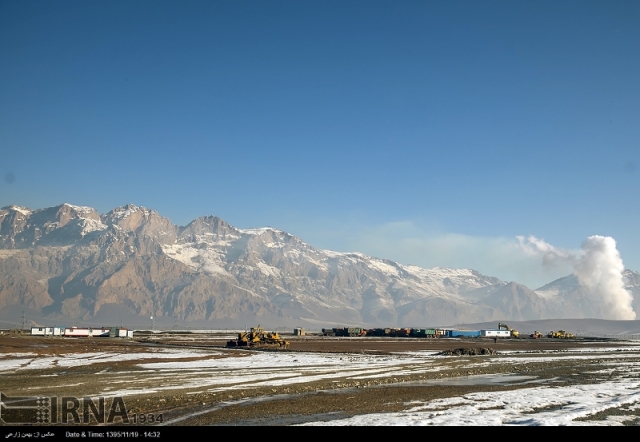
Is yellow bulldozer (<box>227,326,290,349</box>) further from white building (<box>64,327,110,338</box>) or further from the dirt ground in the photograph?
white building (<box>64,327,110,338</box>)

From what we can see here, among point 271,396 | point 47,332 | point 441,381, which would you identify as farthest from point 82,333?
point 271,396

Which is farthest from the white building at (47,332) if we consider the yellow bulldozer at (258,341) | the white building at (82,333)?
the yellow bulldozer at (258,341)

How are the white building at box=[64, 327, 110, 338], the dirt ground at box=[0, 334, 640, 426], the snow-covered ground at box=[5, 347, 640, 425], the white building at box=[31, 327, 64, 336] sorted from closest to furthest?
the snow-covered ground at box=[5, 347, 640, 425]
the dirt ground at box=[0, 334, 640, 426]
the white building at box=[64, 327, 110, 338]
the white building at box=[31, 327, 64, 336]

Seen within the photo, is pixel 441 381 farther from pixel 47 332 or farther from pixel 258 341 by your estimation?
pixel 47 332

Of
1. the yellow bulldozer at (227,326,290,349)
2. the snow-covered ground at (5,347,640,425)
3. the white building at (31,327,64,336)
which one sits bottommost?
the white building at (31,327,64,336)

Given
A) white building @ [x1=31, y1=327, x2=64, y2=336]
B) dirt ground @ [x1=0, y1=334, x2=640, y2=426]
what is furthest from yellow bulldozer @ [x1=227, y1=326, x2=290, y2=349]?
white building @ [x1=31, y1=327, x2=64, y2=336]

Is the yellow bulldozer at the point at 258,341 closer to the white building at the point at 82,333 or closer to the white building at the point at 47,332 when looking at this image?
the white building at the point at 82,333

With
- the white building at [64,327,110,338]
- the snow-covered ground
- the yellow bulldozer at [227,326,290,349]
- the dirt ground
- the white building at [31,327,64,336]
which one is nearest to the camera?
the snow-covered ground

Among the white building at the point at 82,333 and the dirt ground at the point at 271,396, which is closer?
the dirt ground at the point at 271,396

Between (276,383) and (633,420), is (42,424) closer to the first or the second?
(276,383)

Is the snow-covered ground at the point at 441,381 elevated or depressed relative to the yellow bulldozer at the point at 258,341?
elevated
